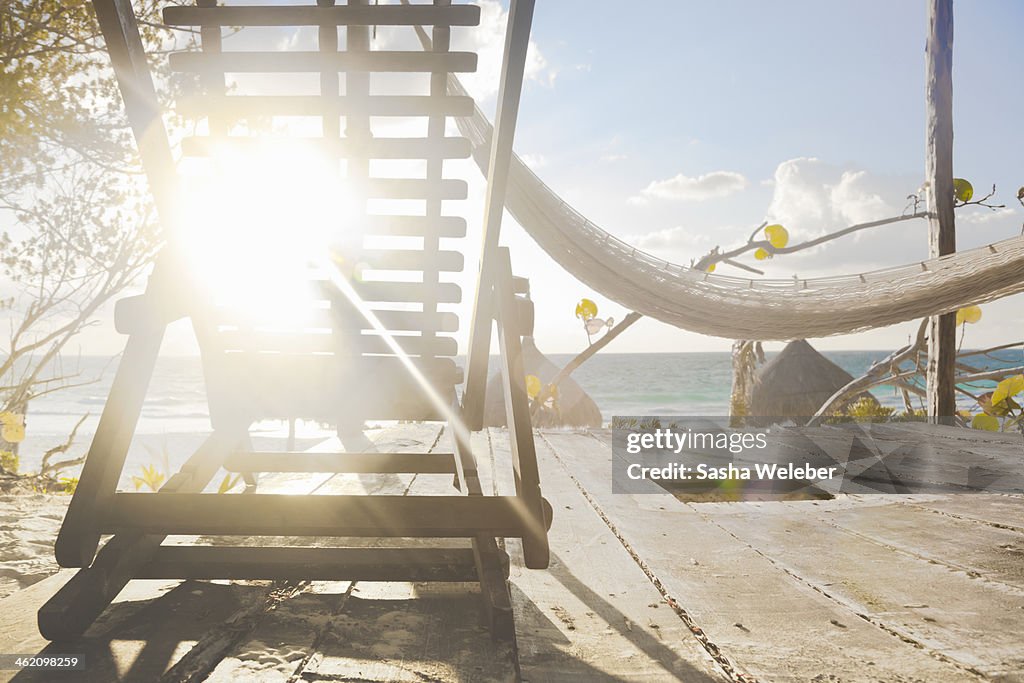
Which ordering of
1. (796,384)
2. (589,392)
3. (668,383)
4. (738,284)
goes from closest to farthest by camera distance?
(738,284) < (796,384) < (589,392) < (668,383)

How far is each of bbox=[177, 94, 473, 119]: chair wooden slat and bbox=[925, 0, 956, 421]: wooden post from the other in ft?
11.3

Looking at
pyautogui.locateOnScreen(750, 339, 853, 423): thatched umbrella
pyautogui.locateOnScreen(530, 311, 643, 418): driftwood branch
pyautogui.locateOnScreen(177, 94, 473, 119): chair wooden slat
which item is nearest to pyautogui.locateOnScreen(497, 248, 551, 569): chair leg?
pyautogui.locateOnScreen(177, 94, 473, 119): chair wooden slat

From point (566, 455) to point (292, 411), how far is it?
53.8 inches

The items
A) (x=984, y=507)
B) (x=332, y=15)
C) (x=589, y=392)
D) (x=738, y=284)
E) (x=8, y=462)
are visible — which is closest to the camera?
(x=332, y=15)

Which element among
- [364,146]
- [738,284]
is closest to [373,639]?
[364,146]

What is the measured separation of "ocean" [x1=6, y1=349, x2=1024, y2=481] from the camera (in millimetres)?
14055

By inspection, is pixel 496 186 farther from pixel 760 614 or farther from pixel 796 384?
pixel 796 384

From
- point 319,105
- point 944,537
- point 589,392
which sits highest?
point 319,105

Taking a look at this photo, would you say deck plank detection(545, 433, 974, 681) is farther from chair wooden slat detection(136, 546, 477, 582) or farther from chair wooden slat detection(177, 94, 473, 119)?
chair wooden slat detection(177, 94, 473, 119)

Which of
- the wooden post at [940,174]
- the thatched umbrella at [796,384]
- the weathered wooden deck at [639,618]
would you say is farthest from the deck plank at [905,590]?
the thatched umbrella at [796,384]

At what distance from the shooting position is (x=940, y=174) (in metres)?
3.80

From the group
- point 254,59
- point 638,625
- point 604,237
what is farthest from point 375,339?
point 604,237

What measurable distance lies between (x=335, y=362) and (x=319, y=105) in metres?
0.53

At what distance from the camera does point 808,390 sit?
1029 cm
